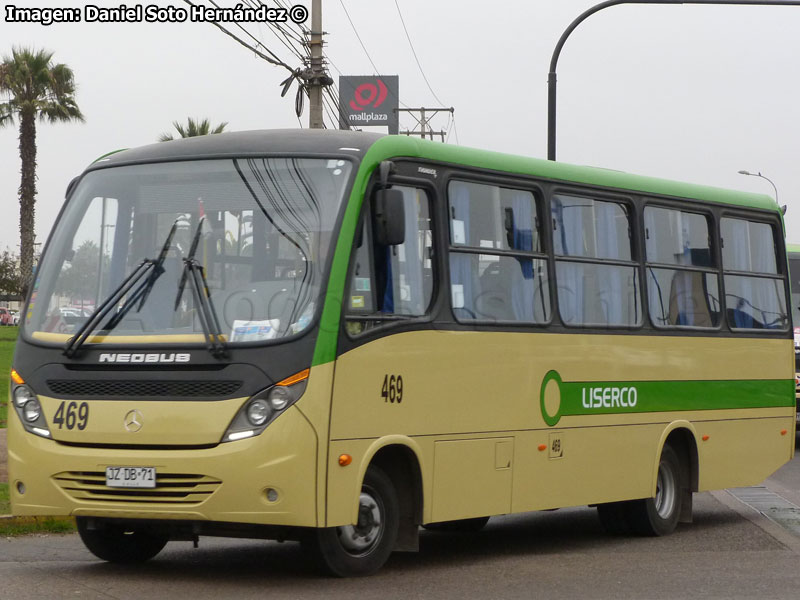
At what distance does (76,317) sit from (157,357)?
775 mm

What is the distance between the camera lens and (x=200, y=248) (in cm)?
983

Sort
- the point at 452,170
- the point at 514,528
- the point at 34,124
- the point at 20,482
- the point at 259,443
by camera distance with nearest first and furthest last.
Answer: the point at 259,443
the point at 20,482
the point at 452,170
the point at 514,528
the point at 34,124

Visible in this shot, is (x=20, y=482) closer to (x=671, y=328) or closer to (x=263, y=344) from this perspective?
(x=263, y=344)

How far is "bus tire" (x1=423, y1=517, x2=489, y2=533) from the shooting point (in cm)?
1312

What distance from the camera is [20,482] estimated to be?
977 centimetres

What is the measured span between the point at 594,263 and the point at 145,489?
475 centimetres

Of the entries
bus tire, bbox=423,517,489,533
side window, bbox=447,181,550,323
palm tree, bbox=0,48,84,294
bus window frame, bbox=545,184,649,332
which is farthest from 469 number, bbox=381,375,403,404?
palm tree, bbox=0,48,84,294

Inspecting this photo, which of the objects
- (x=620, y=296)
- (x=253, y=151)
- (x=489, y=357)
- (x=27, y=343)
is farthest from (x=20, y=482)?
(x=620, y=296)

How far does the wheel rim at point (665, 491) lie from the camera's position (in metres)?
13.5

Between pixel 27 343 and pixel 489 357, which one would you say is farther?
pixel 489 357

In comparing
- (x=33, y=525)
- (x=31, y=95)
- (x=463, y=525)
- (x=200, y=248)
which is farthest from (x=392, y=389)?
(x=31, y=95)

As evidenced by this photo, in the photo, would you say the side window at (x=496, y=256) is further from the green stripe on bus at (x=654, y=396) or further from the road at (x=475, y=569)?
the road at (x=475, y=569)

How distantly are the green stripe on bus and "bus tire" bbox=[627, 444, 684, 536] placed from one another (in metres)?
0.50

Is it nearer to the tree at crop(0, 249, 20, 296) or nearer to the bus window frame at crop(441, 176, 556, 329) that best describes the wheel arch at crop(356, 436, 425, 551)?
the bus window frame at crop(441, 176, 556, 329)
